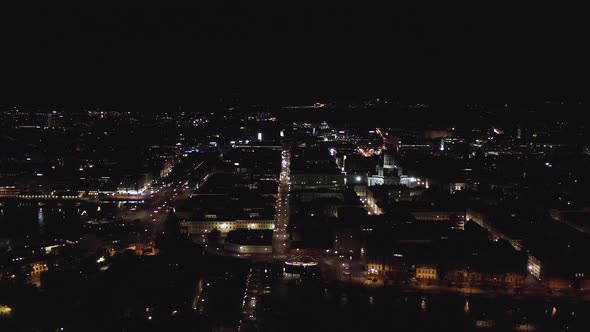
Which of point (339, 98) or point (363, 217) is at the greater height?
point (339, 98)

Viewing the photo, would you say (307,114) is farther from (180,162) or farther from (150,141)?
(180,162)

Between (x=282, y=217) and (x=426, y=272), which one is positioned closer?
(x=426, y=272)

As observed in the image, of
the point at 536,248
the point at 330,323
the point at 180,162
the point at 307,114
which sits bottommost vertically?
the point at 330,323

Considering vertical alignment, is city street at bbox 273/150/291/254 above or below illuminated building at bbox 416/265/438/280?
above

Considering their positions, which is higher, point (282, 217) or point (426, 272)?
point (282, 217)

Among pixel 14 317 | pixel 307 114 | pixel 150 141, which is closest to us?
pixel 14 317

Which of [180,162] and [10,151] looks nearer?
[180,162]

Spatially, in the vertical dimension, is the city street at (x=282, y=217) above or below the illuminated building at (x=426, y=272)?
above

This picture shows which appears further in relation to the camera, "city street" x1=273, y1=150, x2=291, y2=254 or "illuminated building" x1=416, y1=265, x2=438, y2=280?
"city street" x1=273, y1=150, x2=291, y2=254

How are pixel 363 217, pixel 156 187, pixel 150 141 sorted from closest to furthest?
pixel 363 217, pixel 156 187, pixel 150 141

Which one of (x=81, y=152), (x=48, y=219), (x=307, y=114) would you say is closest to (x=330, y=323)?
(x=48, y=219)

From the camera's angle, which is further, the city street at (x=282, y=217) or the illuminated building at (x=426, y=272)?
the city street at (x=282, y=217)
